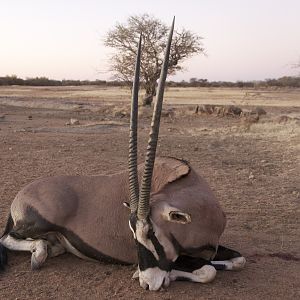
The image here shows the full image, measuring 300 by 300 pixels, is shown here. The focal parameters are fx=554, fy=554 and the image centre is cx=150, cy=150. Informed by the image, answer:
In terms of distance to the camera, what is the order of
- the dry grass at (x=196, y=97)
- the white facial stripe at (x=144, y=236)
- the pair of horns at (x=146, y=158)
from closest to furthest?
1. the pair of horns at (x=146, y=158)
2. the white facial stripe at (x=144, y=236)
3. the dry grass at (x=196, y=97)

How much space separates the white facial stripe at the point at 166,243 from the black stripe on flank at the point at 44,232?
2.24 ft

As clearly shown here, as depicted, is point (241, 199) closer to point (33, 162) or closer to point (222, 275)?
point (222, 275)

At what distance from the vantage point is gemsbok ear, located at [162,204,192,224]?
4.24 m

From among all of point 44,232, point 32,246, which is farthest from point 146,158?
point 32,246

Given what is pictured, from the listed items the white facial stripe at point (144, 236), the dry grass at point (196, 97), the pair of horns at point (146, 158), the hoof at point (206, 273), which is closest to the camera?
the pair of horns at point (146, 158)

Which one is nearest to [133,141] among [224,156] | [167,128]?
[224,156]

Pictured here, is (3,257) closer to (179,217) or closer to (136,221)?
(136,221)

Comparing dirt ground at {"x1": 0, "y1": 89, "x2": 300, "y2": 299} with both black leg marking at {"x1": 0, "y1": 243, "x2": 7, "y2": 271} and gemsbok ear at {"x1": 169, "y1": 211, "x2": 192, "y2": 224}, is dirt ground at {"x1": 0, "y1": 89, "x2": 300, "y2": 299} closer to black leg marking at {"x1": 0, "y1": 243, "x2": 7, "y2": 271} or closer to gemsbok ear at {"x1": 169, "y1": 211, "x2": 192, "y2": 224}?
black leg marking at {"x1": 0, "y1": 243, "x2": 7, "y2": 271}

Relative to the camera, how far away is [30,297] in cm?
440

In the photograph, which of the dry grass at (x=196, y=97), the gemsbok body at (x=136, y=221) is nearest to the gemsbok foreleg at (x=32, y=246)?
the gemsbok body at (x=136, y=221)

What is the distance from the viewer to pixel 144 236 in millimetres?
4223

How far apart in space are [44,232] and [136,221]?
116cm

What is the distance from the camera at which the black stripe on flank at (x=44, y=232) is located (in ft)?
16.2

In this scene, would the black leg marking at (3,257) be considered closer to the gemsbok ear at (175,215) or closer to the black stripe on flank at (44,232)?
the black stripe on flank at (44,232)
